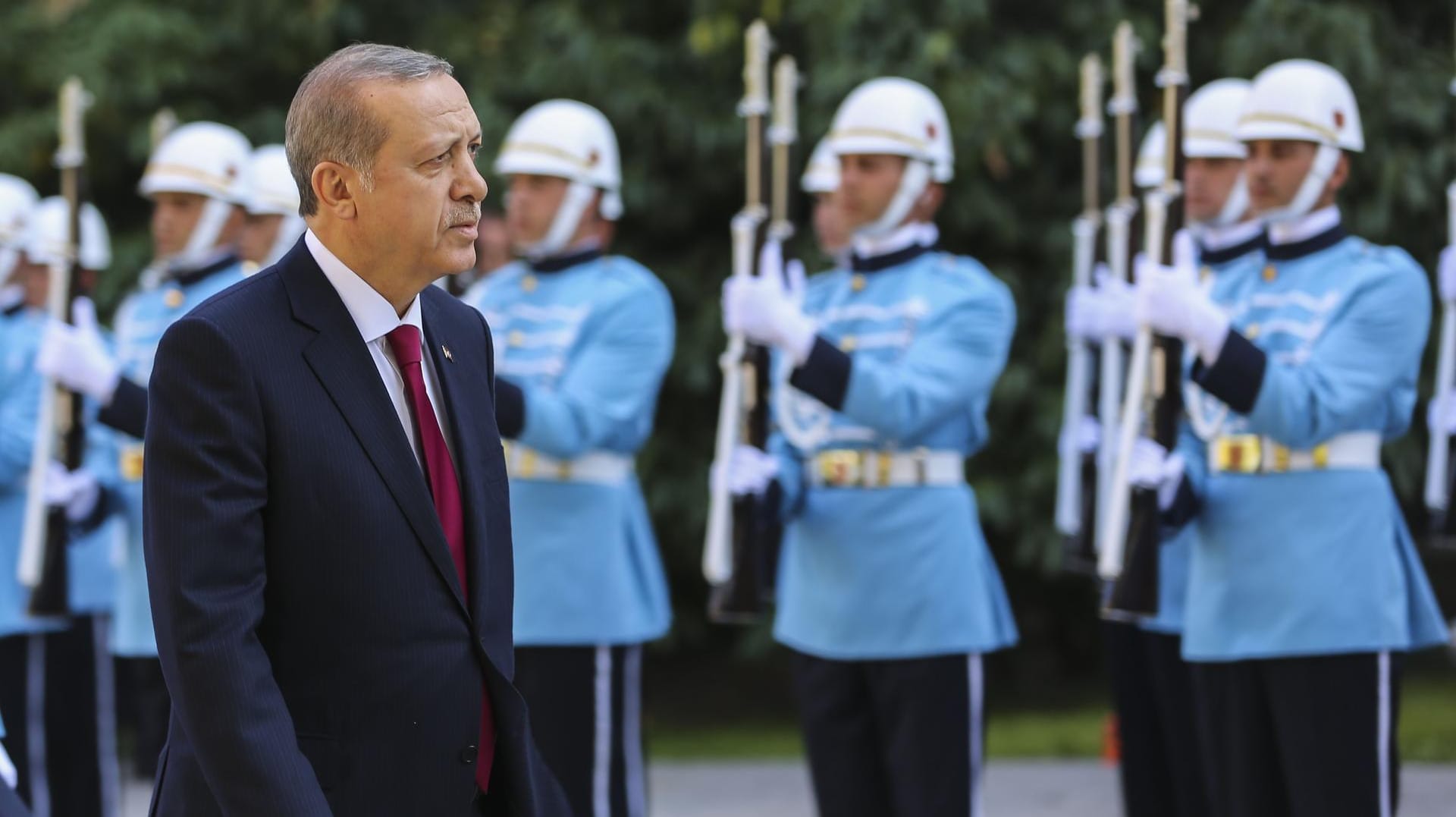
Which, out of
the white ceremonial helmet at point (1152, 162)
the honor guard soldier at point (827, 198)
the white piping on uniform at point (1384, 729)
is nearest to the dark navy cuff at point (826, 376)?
the honor guard soldier at point (827, 198)

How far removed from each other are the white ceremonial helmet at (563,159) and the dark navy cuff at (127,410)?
123 cm

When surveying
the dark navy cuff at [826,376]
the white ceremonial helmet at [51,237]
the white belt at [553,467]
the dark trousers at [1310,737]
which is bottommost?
the dark trousers at [1310,737]

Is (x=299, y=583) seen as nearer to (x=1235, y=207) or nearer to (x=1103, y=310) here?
(x=1235, y=207)

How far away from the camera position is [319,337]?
9.13 feet

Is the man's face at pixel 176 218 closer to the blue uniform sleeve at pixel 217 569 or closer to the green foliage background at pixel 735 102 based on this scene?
the green foliage background at pixel 735 102

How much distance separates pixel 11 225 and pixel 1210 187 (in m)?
4.33

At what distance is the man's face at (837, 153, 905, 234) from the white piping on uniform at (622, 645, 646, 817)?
4.32ft

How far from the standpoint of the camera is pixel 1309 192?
507 cm

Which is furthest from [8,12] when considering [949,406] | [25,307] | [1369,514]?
[1369,514]

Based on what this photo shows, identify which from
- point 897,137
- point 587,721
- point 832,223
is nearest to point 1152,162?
point 832,223

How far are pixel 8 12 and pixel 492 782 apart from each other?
32.0 ft

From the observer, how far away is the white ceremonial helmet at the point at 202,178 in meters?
7.18

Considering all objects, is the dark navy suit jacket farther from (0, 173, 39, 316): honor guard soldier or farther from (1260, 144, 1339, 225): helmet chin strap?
(0, 173, 39, 316): honor guard soldier

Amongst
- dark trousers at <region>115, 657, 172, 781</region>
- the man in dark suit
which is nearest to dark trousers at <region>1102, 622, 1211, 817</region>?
dark trousers at <region>115, 657, 172, 781</region>
